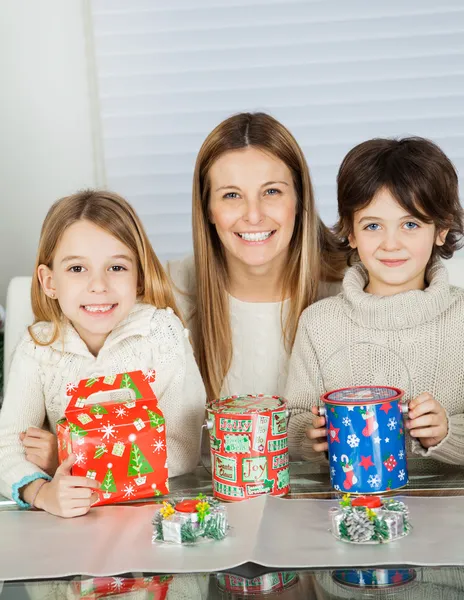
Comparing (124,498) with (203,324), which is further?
(203,324)

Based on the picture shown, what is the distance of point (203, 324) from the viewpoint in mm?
1922

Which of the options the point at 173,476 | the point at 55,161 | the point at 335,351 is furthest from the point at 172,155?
the point at 173,476

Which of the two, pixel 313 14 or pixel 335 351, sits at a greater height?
pixel 313 14

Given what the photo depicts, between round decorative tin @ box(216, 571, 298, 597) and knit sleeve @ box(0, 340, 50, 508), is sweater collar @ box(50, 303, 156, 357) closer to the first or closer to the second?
knit sleeve @ box(0, 340, 50, 508)

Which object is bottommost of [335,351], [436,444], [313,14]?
[436,444]

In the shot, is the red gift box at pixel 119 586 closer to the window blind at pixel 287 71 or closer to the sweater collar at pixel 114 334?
the sweater collar at pixel 114 334

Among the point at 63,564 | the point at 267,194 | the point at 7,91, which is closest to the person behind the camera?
the point at 63,564

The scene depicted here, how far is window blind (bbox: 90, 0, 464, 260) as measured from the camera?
2654 mm

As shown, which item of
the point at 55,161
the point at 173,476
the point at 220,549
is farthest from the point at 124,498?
the point at 55,161

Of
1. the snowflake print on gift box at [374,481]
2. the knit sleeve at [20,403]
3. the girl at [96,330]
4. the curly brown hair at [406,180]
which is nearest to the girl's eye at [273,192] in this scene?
the curly brown hair at [406,180]

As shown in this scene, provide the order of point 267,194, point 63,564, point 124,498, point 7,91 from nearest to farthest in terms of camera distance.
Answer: point 63,564 → point 124,498 → point 267,194 → point 7,91

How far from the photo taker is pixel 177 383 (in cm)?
162

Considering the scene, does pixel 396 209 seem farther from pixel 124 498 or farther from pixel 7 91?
pixel 7 91

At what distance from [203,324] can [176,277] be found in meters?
0.15
